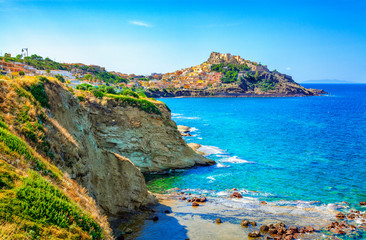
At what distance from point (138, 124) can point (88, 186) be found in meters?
20.4

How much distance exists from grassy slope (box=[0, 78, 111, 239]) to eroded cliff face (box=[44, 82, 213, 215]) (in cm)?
225

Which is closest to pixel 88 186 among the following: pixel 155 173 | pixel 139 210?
pixel 139 210

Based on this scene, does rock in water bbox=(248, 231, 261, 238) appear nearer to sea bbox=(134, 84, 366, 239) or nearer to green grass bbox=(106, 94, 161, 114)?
sea bbox=(134, 84, 366, 239)

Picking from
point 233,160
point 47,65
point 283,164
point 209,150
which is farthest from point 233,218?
point 47,65

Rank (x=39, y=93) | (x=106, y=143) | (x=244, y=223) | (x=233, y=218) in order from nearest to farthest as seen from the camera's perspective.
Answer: (x=39, y=93) < (x=244, y=223) < (x=233, y=218) < (x=106, y=143)

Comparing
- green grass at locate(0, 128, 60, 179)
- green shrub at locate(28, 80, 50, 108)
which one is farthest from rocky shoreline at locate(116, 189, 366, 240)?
green shrub at locate(28, 80, 50, 108)

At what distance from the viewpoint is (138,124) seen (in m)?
37.9

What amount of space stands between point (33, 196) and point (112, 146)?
26.7 metres

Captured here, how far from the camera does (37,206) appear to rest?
29.6 ft

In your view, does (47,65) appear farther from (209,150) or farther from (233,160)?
(233,160)

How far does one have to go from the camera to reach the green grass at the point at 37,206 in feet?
27.3

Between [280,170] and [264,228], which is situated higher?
[280,170]

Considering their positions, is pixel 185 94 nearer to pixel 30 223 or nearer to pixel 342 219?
pixel 342 219

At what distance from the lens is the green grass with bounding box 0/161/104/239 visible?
8328 mm
